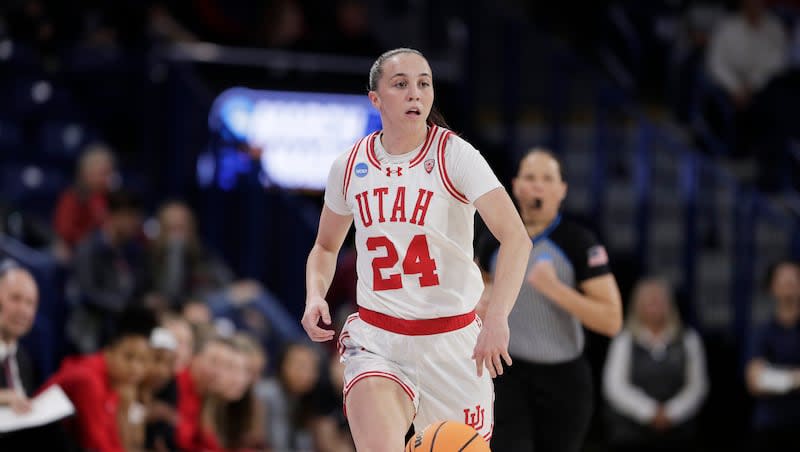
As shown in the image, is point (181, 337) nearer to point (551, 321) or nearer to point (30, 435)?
point (30, 435)

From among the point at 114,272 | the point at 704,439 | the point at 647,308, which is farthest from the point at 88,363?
the point at 704,439

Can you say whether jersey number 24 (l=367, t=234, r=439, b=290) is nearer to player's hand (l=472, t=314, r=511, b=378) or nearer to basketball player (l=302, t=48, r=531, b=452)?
basketball player (l=302, t=48, r=531, b=452)

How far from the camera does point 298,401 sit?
966 centimetres

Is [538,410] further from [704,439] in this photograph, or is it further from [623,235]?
[623,235]

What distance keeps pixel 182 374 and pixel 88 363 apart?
48.3 inches

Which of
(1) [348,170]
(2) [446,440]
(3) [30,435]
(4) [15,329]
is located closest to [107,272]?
(4) [15,329]

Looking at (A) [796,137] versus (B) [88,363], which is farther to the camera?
(A) [796,137]

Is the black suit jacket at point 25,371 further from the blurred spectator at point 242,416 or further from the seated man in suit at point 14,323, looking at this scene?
the blurred spectator at point 242,416

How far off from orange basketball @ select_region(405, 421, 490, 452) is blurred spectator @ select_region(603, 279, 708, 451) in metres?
5.63

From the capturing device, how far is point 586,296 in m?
6.36

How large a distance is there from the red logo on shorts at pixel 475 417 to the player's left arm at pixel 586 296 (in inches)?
44.9

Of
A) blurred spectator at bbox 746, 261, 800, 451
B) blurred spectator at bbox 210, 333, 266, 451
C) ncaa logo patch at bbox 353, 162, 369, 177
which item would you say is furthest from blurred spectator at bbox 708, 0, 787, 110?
ncaa logo patch at bbox 353, 162, 369, 177

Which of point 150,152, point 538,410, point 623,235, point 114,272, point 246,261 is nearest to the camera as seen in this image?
point 538,410

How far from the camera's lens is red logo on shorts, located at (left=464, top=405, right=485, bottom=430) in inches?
201
